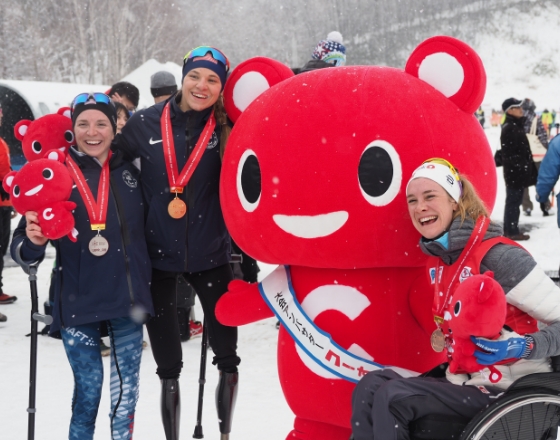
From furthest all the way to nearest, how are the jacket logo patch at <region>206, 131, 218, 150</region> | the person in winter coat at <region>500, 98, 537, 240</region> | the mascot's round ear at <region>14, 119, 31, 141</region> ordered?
1. the person in winter coat at <region>500, 98, 537, 240</region>
2. the mascot's round ear at <region>14, 119, 31, 141</region>
3. the jacket logo patch at <region>206, 131, 218, 150</region>

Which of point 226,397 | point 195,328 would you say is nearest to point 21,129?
point 226,397

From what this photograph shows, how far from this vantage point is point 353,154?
2.52 metres

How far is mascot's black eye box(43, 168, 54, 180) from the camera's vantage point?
8.90 ft

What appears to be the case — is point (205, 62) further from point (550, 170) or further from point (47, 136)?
point (550, 170)

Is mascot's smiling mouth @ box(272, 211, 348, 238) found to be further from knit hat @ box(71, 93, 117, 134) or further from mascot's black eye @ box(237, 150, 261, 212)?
knit hat @ box(71, 93, 117, 134)

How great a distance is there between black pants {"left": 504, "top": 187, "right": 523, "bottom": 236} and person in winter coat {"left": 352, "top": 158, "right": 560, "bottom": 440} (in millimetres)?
6606

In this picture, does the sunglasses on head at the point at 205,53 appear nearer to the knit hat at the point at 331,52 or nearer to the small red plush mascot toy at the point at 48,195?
the small red plush mascot toy at the point at 48,195

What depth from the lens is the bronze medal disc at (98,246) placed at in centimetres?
281

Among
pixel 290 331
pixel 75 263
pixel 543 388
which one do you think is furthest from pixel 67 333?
pixel 543 388

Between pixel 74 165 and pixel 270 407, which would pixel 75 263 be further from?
pixel 270 407

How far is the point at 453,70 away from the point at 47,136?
5.85 ft

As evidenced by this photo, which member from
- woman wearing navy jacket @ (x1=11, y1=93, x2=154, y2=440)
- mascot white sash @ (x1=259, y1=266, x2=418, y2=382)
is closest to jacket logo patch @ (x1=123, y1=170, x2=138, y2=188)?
woman wearing navy jacket @ (x1=11, y1=93, x2=154, y2=440)

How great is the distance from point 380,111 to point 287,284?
81 cm

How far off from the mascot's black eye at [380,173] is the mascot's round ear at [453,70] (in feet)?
1.27
